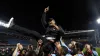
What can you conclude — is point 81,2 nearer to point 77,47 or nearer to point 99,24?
point 99,24

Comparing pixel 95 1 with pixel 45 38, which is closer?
pixel 45 38

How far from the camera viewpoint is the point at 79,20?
36938 millimetres

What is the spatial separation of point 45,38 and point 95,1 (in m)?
32.8

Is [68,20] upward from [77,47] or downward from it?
upward

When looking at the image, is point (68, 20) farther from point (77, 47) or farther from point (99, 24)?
point (77, 47)

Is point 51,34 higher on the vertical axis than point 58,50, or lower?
higher

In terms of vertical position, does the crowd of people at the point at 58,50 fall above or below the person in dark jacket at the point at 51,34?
below

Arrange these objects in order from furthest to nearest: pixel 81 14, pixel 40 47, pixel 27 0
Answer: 1. pixel 81 14
2. pixel 27 0
3. pixel 40 47

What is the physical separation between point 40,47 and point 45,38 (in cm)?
38

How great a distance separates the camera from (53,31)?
4.88 metres

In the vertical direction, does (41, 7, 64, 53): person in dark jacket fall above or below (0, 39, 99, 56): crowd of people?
above

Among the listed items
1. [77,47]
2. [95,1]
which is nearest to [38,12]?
[95,1]

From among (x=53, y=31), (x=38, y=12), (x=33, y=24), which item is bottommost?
(x=53, y=31)

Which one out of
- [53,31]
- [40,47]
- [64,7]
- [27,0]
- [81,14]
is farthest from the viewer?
[81,14]
